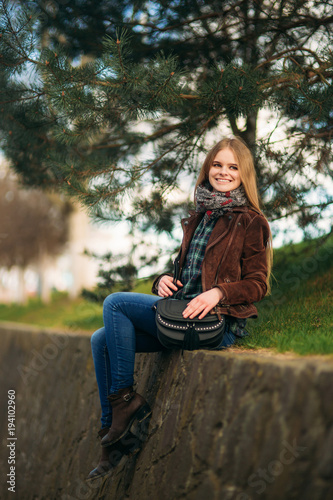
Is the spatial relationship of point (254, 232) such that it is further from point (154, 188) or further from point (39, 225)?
point (39, 225)

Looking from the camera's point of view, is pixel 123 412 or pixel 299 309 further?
pixel 299 309

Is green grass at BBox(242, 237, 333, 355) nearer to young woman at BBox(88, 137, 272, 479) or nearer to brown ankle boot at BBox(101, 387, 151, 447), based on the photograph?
young woman at BBox(88, 137, 272, 479)

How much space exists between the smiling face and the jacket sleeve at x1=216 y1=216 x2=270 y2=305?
0.93ft

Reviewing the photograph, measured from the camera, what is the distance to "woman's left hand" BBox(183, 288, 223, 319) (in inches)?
104

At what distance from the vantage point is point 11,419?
23.4 feet

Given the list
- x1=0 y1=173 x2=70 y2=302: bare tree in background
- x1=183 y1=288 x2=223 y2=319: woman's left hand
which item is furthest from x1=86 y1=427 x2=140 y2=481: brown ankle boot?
x1=0 y1=173 x2=70 y2=302: bare tree in background

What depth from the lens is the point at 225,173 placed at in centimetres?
300

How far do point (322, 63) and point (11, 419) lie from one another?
635cm

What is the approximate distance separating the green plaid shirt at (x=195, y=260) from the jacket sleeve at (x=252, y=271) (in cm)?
23

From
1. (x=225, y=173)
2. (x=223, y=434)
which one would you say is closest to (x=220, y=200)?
(x=225, y=173)

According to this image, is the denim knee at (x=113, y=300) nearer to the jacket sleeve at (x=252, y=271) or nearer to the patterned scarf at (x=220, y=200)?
the jacket sleeve at (x=252, y=271)

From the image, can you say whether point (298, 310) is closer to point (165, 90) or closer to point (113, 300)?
point (113, 300)

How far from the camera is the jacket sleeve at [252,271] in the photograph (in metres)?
2.70

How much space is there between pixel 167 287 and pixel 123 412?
2.57ft
